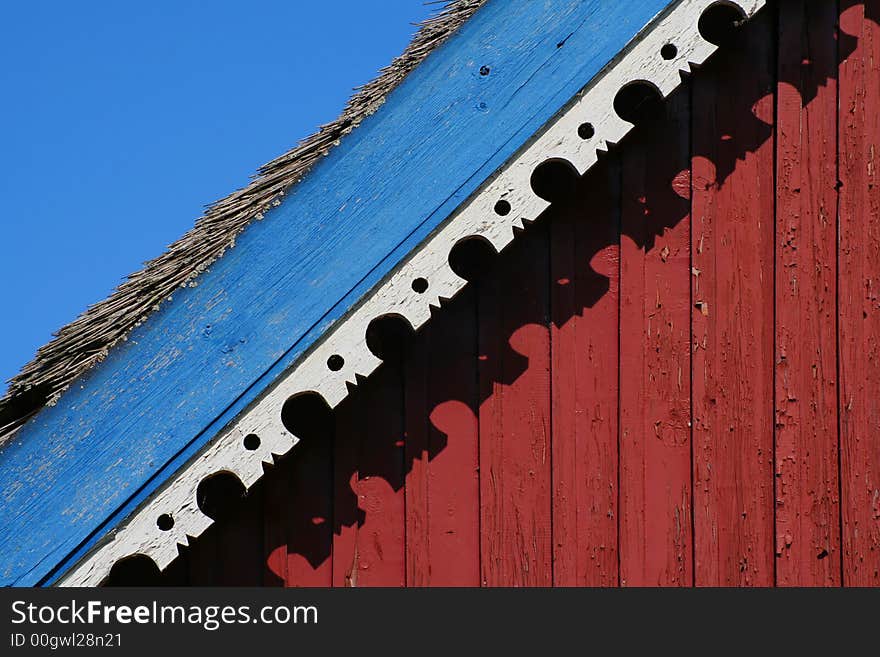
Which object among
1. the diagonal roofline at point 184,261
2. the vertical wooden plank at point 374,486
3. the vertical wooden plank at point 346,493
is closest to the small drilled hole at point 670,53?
the diagonal roofline at point 184,261

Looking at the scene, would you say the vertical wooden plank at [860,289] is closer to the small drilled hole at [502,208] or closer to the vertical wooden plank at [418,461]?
the small drilled hole at [502,208]

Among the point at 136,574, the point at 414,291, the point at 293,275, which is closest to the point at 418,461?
the point at 414,291

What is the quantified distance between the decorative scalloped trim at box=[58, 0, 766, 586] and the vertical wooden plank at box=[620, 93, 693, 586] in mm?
322

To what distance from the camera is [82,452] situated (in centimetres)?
383

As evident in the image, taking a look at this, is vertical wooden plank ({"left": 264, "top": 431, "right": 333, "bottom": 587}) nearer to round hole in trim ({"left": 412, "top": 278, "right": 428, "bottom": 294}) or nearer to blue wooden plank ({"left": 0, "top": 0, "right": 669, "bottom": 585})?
blue wooden plank ({"left": 0, "top": 0, "right": 669, "bottom": 585})

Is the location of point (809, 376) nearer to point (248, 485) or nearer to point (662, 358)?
point (662, 358)

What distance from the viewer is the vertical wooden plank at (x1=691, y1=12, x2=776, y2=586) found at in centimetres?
416

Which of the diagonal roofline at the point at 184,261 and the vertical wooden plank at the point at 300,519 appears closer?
the diagonal roofline at the point at 184,261

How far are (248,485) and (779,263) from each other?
79.1 inches

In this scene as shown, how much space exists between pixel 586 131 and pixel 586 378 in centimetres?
86

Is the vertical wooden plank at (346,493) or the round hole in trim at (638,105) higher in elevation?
the round hole in trim at (638,105)

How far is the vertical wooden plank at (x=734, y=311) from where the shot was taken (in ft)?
13.7

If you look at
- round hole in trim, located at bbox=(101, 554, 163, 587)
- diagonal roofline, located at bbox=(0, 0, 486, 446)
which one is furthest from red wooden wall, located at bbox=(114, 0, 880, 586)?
diagonal roofline, located at bbox=(0, 0, 486, 446)

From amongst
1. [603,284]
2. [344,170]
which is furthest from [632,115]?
[344,170]
